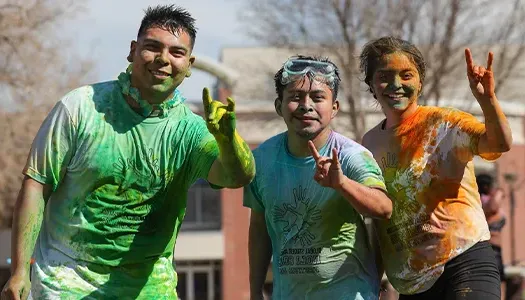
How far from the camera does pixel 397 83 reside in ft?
23.4

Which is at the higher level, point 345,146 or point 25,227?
point 345,146

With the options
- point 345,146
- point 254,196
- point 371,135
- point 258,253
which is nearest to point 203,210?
point 371,135

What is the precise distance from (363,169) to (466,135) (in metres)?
0.60

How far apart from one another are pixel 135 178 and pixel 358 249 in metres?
1.24

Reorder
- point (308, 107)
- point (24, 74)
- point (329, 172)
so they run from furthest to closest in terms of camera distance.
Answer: point (24, 74), point (308, 107), point (329, 172)

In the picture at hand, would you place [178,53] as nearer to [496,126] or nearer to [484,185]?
[496,126]

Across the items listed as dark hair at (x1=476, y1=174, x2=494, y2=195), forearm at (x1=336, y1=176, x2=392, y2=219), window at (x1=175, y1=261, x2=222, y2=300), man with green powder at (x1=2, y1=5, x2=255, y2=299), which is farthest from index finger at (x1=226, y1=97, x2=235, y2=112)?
window at (x1=175, y1=261, x2=222, y2=300)

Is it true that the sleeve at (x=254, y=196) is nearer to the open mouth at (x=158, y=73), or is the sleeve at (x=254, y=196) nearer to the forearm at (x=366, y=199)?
the forearm at (x=366, y=199)

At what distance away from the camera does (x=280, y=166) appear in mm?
6988

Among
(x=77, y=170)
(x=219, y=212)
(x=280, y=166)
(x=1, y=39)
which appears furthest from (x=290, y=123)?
(x=219, y=212)

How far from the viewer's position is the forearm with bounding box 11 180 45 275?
6152 mm

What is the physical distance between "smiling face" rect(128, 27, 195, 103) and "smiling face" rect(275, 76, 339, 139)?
0.66 m

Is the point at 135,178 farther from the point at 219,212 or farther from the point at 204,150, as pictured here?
the point at 219,212

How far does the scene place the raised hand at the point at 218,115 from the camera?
5812 millimetres
